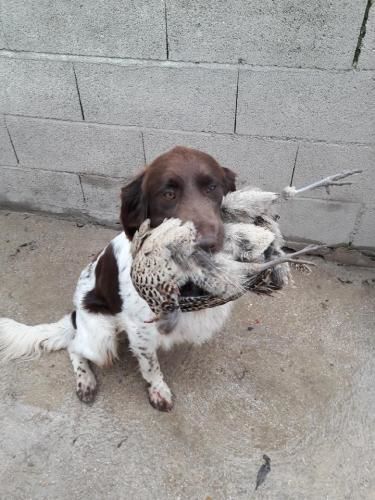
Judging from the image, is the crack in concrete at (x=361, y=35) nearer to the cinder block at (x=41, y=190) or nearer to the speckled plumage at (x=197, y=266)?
the speckled plumage at (x=197, y=266)

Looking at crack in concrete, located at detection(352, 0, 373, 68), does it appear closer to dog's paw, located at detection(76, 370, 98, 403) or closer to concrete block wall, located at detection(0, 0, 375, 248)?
concrete block wall, located at detection(0, 0, 375, 248)

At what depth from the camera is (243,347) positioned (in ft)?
8.81

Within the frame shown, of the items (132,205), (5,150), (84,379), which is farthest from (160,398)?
(5,150)

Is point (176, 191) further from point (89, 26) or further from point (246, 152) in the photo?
point (89, 26)

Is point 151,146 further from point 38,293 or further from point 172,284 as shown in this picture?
point 172,284

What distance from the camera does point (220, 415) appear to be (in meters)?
2.31

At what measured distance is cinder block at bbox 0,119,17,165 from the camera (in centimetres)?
343

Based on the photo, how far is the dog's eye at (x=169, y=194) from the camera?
71.9 inches

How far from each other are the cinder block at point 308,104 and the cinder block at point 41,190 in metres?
1.65

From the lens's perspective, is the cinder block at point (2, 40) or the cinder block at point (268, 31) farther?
the cinder block at point (2, 40)

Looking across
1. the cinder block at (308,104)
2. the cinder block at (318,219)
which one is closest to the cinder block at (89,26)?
the cinder block at (308,104)

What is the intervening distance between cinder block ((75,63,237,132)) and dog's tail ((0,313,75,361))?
159cm

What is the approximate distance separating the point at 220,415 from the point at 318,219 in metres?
1.77

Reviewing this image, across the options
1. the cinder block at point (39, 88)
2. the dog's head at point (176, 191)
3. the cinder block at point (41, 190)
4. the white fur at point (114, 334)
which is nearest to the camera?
the dog's head at point (176, 191)
